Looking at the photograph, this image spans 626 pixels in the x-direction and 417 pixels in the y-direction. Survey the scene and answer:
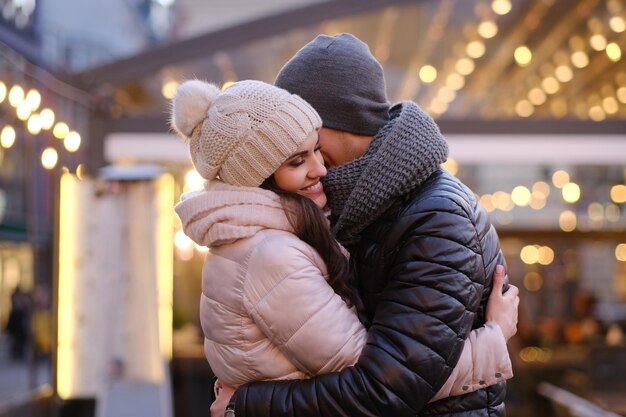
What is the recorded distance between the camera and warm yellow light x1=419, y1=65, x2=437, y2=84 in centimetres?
1059

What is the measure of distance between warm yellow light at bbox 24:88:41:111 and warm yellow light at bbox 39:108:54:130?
118mm

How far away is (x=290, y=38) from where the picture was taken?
339 inches

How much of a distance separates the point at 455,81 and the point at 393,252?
29.0 ft

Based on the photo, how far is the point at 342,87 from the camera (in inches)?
94.7

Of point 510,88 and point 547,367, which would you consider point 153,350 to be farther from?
point 547,367

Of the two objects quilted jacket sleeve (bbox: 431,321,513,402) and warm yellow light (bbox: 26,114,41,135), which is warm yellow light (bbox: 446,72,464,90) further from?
quilted jacket sleeve (bbox: 431,321,513,402)

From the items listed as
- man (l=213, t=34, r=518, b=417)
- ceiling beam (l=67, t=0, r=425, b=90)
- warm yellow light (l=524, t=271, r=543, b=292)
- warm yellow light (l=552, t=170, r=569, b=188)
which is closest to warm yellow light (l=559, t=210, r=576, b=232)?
warm yellow light (l=552, t=170, r=569, b=188)

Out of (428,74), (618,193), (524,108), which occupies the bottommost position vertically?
(618,193)

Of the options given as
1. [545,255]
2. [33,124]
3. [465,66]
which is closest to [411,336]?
[33,124]

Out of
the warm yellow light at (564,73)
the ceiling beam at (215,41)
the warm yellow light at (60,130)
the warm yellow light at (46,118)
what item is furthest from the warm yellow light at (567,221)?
the warm yellow light at (46,118)

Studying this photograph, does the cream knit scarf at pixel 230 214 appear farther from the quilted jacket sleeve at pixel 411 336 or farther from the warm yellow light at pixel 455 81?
the warm yellow light at pixel 455 81

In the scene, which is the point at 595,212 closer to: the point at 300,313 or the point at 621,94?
the point at 621,94

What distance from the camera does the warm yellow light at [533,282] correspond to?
65.1 ft

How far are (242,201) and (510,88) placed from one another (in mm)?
8516
